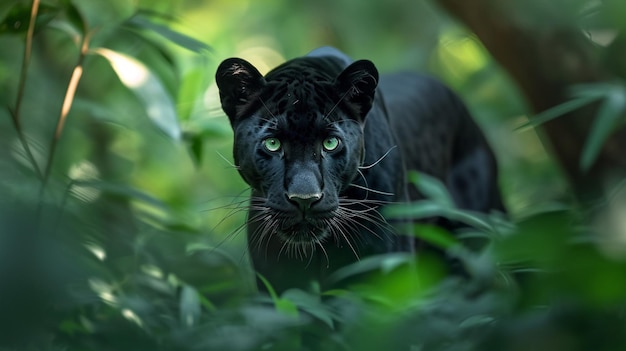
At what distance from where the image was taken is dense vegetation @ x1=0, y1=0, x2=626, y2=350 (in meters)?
0.95

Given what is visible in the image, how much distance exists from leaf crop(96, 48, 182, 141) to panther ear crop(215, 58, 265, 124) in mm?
392

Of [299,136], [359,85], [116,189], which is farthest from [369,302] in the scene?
[116,189]

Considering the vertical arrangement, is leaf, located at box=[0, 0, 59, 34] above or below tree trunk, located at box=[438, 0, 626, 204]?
above

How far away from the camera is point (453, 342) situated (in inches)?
53.3

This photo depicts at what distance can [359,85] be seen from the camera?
2.44 meters

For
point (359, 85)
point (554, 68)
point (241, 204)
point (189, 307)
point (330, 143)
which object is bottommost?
point (189, 307)

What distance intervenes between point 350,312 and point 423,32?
6.58 m

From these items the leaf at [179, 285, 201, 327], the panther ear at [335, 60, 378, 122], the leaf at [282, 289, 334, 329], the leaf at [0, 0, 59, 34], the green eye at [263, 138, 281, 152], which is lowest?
the leaf at [179, 285, 201, 327]

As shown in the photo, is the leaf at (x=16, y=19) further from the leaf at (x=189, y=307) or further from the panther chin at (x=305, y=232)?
the panther chin at (x=305, y=232)

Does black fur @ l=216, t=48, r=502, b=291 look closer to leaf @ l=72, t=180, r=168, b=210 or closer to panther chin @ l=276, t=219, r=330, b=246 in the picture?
panther chin @ l=276, t=219, r=330, b=246

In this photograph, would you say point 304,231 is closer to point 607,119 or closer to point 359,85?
point 359,85

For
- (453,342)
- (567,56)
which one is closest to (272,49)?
(567,56)

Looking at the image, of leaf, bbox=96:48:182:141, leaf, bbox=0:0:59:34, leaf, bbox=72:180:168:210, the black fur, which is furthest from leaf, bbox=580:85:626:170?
leaf, bbox=0:0:59:34

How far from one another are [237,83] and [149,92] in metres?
0.58
